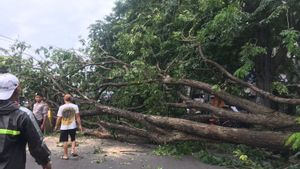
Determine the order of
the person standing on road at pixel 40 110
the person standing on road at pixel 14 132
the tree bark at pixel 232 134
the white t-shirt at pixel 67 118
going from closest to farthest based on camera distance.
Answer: the person standing on road at pixel 14 132
the tree bark at pixel 232 134
the white t-shirt at pixel 67 118
the person standing on road at pixel 40 110

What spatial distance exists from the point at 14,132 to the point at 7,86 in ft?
1.12

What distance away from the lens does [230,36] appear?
10672 mm

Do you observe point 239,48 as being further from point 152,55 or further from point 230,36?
point 152,55

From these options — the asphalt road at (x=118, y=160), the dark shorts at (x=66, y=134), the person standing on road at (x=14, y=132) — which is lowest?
the asphalt road at (x=118, y=160)

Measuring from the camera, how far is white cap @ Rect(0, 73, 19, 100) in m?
3.36

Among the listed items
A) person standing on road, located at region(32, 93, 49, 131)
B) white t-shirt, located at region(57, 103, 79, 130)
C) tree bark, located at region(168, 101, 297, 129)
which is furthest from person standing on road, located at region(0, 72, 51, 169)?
person standing on road, located at region(32, 93, 49, 131)

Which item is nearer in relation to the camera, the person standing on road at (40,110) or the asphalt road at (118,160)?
the asphalt road at (118,160)

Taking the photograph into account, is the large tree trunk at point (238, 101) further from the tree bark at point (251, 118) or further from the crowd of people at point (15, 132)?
the crowd of people at point (15, 132)

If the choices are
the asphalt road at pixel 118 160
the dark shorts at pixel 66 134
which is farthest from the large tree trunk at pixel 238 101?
the dark shorts at pixel 66 134

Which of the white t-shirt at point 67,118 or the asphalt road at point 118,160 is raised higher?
the white t-shirt at point 67,118

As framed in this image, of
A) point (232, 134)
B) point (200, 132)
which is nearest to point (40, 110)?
point (200, 132)

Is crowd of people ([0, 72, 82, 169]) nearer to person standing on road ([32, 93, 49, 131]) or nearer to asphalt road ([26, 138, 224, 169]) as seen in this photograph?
asphalt road ([26, 138, 224, 169])

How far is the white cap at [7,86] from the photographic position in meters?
3.36

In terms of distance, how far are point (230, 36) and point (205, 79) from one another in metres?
1.76
